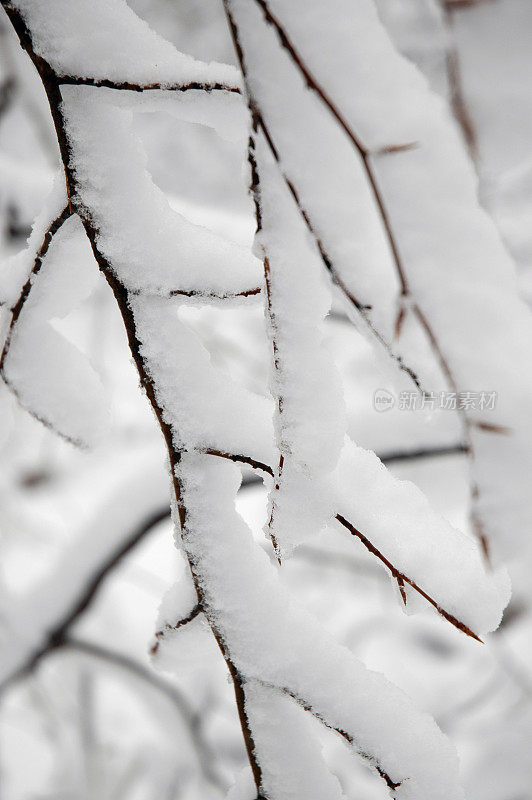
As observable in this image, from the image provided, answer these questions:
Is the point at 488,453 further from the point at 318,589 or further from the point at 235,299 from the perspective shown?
the point at 318,589

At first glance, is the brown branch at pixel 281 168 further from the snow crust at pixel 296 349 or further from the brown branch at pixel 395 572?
the brown branch at pixel 395 572

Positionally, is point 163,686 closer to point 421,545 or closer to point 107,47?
point 421,545

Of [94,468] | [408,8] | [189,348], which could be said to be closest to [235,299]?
[189,348]

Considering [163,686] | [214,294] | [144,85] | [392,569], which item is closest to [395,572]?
[392,569]

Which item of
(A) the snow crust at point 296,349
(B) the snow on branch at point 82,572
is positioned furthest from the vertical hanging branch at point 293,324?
(B) the snow on branch at point 82,572

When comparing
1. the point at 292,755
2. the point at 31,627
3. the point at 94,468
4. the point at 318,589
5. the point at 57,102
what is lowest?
the point at 292,755

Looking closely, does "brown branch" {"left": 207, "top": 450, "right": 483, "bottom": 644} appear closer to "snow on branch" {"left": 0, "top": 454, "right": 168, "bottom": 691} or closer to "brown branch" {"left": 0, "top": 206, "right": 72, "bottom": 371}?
"brown branch" {"left": 0, "top": 206, "right": 72, "bottom": 371}

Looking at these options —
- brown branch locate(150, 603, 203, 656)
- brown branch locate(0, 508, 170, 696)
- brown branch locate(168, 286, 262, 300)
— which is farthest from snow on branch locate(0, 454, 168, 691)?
brown branch locate(168, 286, 262, 300)

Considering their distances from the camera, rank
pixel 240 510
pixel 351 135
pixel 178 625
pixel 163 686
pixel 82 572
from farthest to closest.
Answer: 1. pixel 240 510
2. pixel 163 686
3. pixel 82 572
4. pixel 178 625
5. pixel 351 135
